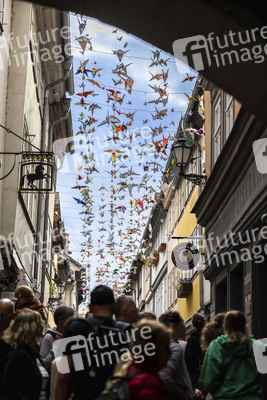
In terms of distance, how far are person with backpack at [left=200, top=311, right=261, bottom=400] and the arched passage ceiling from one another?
2.36 m

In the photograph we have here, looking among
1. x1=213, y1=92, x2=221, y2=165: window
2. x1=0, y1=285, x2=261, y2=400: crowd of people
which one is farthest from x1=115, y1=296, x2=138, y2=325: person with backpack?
x1=213, y1=92, x2=221, y2=165: window

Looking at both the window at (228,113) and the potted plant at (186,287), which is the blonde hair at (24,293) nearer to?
the window at (228,113)

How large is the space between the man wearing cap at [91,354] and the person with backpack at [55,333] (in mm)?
2392

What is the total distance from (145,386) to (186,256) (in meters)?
16.5

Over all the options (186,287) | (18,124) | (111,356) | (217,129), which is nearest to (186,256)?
(186,287)

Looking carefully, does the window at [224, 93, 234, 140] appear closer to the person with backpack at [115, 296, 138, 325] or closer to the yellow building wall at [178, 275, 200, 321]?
the yellow building wall at [178, 275, 200, 321]

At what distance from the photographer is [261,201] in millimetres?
11164

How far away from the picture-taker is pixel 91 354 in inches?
194

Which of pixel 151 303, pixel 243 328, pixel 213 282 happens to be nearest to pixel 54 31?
pixel 213 282

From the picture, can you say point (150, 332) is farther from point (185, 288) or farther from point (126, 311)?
point (185, 288)

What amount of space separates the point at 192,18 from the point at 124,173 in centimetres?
1428

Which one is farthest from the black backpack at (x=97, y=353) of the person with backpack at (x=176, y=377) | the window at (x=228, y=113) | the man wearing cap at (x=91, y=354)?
the window at (x=228, y=113)

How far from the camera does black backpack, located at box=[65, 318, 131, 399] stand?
4984 mm

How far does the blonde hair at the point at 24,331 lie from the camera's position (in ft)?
18.9
